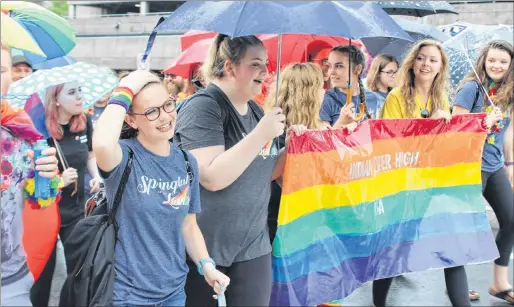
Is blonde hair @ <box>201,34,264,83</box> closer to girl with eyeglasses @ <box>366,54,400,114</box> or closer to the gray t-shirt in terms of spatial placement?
the gray t-shirt

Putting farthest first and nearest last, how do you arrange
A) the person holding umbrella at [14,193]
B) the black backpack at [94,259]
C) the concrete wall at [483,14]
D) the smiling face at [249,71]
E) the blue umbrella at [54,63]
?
the concrete wall at [483,14], the blue umbrella at [54,63], the smiling face at [249,71], the person holding umbrella at [14,193], the black backpack at [94,259]

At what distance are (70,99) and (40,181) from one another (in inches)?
71.2

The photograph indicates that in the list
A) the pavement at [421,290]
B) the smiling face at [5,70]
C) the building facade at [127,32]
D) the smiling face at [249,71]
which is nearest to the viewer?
the smiling face at [5,70]

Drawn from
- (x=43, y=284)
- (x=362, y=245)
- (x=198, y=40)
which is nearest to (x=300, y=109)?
(x=362, y=245)

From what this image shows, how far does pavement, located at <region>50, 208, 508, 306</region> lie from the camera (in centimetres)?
573

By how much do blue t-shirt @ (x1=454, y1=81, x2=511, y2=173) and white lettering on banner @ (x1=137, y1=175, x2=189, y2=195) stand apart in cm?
312

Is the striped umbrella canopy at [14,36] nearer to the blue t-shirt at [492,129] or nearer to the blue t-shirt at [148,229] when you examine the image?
the blue t-shirt at [148,229]

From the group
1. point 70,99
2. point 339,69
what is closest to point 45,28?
point 70,99

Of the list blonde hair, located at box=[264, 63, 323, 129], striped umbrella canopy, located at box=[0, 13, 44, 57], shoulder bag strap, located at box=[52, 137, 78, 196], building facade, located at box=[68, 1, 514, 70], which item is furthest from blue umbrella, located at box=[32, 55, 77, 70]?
building facade, located at box=[68, 1, 514, 70]

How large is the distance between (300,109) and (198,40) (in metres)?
3.34

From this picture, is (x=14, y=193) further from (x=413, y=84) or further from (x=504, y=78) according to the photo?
(x=504, y=78)

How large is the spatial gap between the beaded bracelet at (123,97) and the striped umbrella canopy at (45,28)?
1.37 metres

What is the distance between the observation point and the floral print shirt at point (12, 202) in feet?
10.5

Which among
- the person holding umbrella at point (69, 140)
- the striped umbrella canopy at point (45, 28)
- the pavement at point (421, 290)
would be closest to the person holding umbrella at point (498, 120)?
the pavement at point (421, 290)
